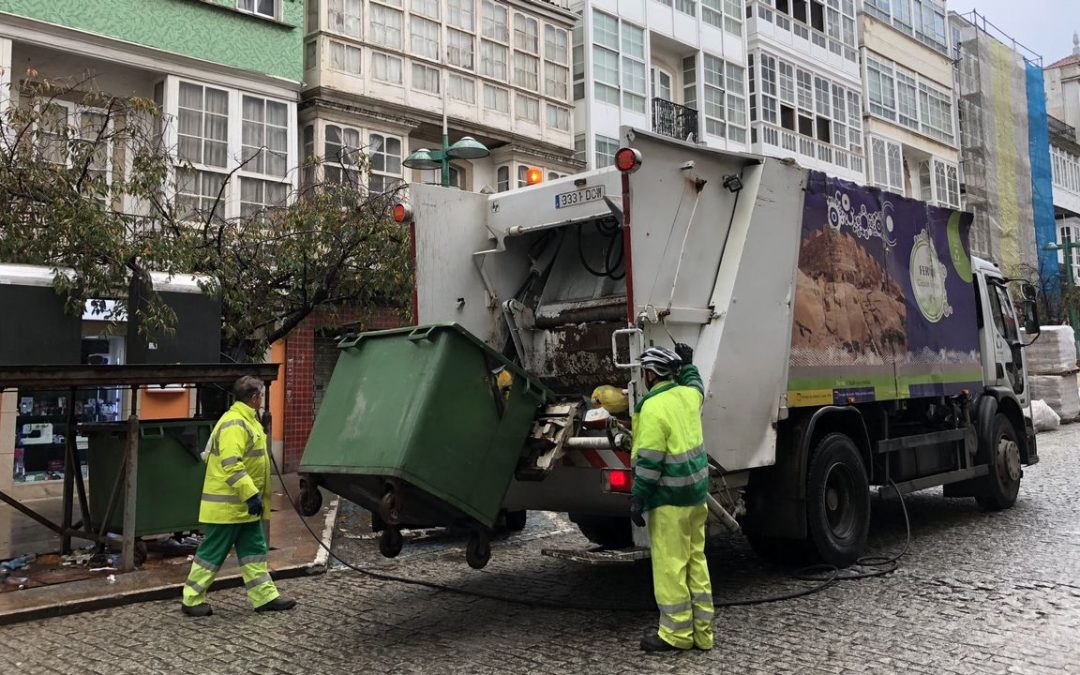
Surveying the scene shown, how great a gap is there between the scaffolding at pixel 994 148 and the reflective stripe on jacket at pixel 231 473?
103ft

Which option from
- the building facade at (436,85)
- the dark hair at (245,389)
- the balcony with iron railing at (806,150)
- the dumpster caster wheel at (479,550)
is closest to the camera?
the dumpster caster wheel at (479,550)

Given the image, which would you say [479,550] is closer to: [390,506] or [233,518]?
[390,506]

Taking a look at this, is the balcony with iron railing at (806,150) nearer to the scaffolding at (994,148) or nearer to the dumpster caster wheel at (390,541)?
the scaffolding at (994,148)

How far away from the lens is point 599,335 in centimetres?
614

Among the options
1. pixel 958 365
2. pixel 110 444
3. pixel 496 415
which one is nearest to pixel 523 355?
pixel 496 415

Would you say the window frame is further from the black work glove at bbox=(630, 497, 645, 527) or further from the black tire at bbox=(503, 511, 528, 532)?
the black work glove at bbox=(630, 497, 645, 527)

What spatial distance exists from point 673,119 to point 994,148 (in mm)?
18747

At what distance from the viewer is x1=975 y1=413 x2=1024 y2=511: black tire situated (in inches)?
333

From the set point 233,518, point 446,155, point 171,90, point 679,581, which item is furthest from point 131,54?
point 679,581

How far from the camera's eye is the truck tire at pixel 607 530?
23.0ft

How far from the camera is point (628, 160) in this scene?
5.00m

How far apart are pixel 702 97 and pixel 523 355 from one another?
16946mm

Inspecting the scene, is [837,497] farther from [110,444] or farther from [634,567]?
[110,444]

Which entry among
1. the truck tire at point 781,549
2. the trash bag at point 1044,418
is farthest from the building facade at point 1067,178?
the truck tire at point 781,549
